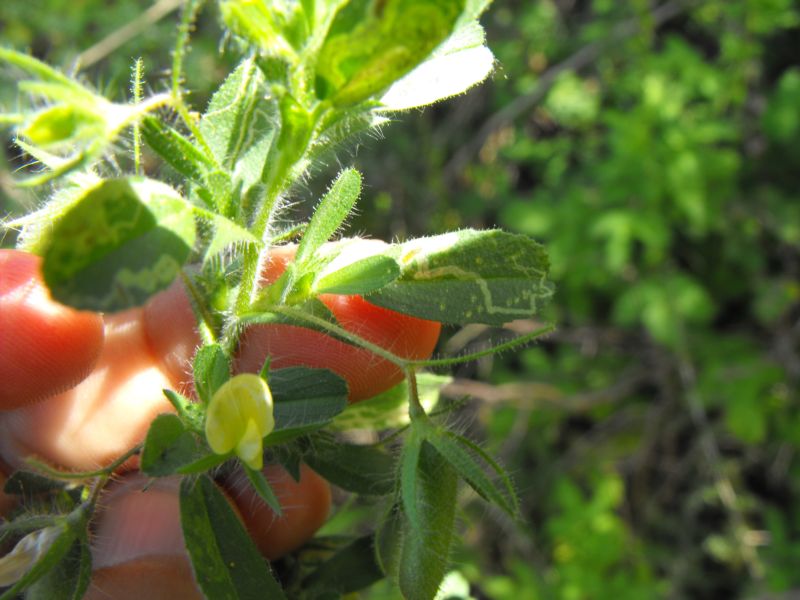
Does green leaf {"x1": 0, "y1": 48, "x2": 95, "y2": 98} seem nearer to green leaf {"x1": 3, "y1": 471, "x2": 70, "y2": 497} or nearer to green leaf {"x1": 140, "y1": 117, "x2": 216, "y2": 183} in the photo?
green leaf {"x1": 140, "y1": 117, "x2": 216, "y2": 183}

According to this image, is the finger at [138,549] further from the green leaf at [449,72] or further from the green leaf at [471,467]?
the green leaf at [449,72]

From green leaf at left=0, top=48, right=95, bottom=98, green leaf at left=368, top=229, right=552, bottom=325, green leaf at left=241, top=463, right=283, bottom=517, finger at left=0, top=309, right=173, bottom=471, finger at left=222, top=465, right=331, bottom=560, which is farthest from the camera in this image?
finger at left=0, top=309, right=173, bottom=471

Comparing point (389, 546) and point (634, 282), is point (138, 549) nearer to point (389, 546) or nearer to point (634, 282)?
point (389, 546)

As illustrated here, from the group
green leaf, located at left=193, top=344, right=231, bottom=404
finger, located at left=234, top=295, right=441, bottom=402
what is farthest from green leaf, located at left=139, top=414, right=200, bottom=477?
finger, located at left=234, top=295, right=441, bottom=402

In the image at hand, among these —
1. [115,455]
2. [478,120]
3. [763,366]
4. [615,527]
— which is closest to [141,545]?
[115,455]

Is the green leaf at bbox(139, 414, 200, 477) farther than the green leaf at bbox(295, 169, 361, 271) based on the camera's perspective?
No

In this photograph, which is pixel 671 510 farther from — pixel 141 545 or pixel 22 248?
pixel 22 248

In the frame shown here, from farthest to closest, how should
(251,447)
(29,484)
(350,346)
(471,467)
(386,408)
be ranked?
(386,408), (350,346), (29,484), (471,467), (251,447)

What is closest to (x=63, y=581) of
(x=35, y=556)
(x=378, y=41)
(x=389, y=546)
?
(x=35, y=556)

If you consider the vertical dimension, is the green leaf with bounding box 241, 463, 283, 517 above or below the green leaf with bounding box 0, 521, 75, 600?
above
